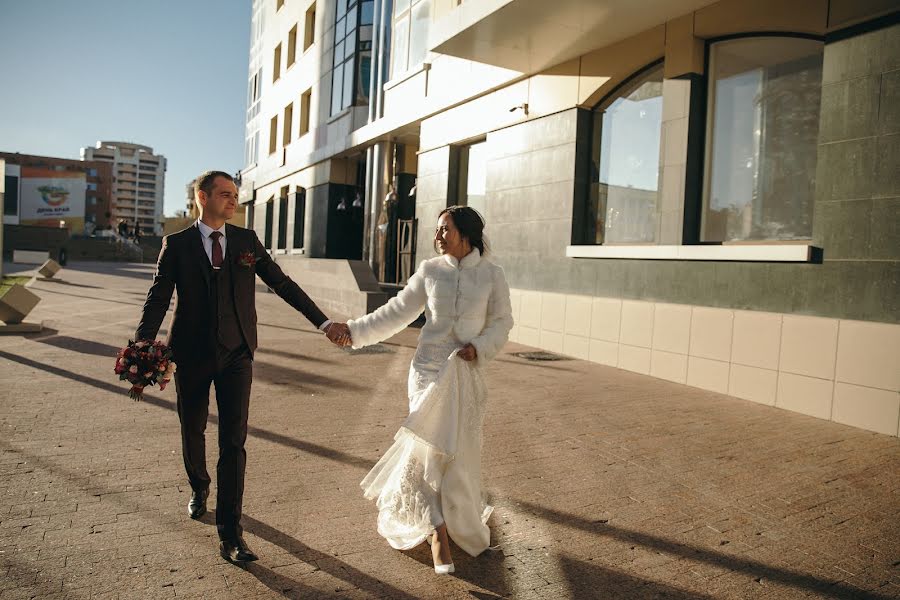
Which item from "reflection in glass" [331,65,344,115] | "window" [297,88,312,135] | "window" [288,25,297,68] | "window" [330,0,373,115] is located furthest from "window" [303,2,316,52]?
"reflection in glass" [331,65,344,115]

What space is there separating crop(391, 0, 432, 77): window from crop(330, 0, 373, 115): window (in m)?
2.74

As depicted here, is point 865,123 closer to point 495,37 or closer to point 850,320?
point 850,320

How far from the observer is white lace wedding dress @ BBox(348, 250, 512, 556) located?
3.51 meters

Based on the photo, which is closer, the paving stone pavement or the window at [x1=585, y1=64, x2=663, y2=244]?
the paving stone pavement

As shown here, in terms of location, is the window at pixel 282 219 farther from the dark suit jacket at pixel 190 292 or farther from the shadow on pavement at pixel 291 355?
the dark suit jacket at pixel 190 292

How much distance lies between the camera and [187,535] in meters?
3.63

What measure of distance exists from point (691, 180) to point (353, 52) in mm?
14502

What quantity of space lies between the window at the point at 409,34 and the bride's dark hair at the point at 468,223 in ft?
44.5

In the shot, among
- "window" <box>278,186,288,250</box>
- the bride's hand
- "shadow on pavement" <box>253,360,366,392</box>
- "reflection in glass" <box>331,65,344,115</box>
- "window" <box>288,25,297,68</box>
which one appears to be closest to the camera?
the bride's hand

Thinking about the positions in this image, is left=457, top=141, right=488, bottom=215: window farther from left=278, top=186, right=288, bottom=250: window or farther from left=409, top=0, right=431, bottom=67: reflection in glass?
left=278, top=186, right=288, bottom=250: window

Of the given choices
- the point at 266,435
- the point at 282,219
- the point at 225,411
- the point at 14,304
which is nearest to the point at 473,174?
the point at 14,304

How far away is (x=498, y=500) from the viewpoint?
439 centimetres

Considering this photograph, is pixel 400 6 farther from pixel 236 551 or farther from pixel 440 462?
pixel 236 551

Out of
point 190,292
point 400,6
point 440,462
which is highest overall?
point 400,6
